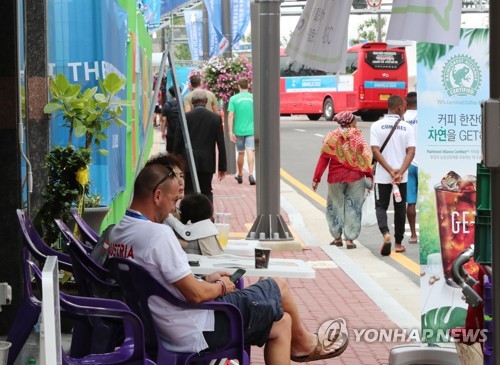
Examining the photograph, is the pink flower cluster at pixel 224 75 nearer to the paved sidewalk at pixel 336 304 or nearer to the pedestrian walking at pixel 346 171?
the paved sidewalk at pixel 336 304

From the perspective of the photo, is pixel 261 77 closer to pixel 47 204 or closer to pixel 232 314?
pixel 47 204

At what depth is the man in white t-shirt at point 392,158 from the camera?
1189 cm

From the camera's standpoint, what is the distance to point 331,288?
9.94 metres

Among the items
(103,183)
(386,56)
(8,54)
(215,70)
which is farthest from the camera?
(386,56)

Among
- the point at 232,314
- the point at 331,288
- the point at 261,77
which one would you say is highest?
the point at 261,77

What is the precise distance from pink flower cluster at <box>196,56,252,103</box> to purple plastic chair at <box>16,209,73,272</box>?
1753 cm

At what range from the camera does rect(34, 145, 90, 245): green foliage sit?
23.8 ft

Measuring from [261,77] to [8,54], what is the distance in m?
5.96

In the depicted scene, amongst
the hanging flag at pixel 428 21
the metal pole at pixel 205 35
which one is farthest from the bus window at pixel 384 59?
the hanging flag at pixel 428 21

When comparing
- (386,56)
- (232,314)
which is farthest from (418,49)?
(386,56)

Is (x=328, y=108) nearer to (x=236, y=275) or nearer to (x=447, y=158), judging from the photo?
(x=447, y=158)

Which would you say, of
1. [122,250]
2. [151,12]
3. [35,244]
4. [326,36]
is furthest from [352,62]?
[122,250]

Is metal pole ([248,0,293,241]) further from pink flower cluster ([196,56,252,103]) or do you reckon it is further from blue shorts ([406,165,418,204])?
pink flower cluster ([196,56,252,103])

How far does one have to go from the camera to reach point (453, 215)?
6852mm
